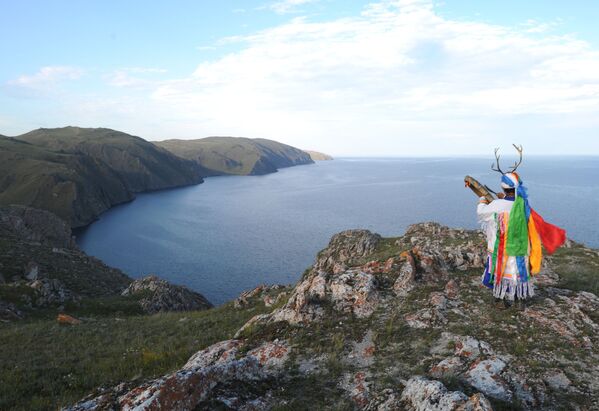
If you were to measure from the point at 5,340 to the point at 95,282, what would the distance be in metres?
28.7

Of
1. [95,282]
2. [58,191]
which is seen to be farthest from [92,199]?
[95,282]

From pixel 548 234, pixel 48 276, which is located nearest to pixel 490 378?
pixel 548 234

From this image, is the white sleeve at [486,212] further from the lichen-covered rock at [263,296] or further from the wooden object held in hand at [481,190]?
the lichen-covered rock at [263,296]

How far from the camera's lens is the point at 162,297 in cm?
3572

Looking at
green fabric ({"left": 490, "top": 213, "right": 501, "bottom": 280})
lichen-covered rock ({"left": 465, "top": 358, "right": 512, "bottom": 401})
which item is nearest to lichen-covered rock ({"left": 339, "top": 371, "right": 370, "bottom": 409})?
lichen-covered rock ({"left": 465, "top": 358, "right": 512, "bottom": 401})

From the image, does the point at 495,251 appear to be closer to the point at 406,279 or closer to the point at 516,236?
the point at 516,236

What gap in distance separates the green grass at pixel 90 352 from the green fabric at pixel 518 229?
1184 centimetres

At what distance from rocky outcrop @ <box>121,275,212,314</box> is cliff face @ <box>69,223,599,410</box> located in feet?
76.1

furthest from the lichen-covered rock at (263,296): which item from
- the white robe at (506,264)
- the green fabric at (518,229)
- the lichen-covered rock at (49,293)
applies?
the lichen-covered rock at (49,293)

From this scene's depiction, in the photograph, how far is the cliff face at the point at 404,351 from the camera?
7359 millimetres

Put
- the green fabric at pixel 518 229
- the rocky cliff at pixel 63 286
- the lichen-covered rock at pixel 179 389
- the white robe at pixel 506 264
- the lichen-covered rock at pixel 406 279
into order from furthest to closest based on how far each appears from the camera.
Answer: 1. the rocky cliff at pixel 63 286
2. the lichen-covered rock at pixel 406 279
3. the white robe at pixel 506 264
4. the green fabric at pixel 518 229
5. the lichen-covered rock at pixel 179 389

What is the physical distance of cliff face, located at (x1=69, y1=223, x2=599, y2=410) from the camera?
24.1 feet

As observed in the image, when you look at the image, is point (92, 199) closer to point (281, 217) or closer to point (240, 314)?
point (281, 217)

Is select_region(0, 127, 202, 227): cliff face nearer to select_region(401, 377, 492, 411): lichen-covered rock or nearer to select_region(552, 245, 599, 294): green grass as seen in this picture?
select_region(552, 245, 599, 294): green grass
